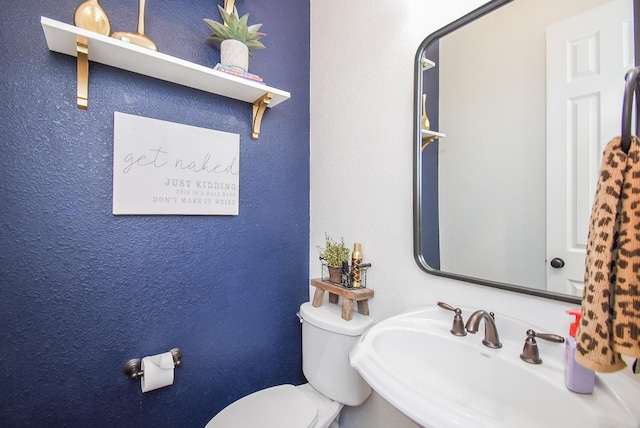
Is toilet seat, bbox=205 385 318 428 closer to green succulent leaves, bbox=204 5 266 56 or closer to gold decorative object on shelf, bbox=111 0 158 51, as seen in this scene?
gold decorative object on shelf, bbox=111 0 158 51

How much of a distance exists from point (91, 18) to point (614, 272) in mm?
1447

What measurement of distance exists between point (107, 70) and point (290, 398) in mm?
1458

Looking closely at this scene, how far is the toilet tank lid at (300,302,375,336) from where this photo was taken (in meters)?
1.11

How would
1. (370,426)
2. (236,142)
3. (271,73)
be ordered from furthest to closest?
(271,73) < (236,142) < (370,426)

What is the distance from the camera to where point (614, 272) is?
40 cm

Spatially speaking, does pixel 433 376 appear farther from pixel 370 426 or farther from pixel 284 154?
pixel 284 154

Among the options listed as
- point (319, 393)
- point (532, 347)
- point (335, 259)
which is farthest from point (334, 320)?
point (532, 347)

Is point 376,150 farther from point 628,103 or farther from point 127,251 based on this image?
point 127,251

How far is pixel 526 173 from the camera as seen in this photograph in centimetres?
81

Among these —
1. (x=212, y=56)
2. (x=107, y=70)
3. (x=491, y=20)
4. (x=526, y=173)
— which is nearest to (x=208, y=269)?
(x=107, y=70)

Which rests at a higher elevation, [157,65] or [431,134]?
[157,65]

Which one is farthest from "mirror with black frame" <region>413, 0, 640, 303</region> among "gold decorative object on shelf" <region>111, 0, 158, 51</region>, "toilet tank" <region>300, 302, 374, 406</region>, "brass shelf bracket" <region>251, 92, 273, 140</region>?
"gold decorative object on shelf" <region>111, 0, 158, 51</region>

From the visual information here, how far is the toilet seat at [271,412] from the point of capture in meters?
1.04

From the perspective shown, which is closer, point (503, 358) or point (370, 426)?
point (503, 358)
